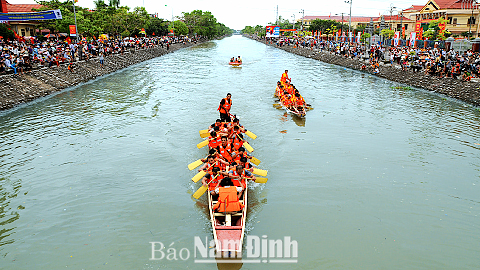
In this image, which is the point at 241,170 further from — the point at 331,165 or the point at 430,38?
the point at 430,38

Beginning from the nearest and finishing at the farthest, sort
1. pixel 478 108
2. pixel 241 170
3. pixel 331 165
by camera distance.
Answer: pixel 241 170 < pixel 331 165 < pixel 478 108

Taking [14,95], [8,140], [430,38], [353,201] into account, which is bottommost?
[353,201]

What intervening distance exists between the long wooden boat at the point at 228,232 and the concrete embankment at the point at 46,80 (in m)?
17.5

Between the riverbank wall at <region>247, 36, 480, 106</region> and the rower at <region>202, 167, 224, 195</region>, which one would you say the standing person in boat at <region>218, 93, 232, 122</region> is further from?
the riverbank wall at <region>247, 36, 480, 106</region>

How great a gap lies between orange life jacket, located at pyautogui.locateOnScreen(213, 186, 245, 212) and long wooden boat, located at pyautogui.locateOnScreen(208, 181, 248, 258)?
0.36 feet

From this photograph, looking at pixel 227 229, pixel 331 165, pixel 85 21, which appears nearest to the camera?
pixel 227 229

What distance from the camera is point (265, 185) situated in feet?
37.2

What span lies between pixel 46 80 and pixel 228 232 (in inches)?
911

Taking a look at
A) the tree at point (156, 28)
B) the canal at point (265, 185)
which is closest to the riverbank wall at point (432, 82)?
the canal at point (265, 185)

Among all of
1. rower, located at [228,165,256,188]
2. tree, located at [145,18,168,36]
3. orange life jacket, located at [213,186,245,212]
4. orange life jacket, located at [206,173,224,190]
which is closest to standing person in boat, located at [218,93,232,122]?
orange life jacket, located at [206,173,224,190]

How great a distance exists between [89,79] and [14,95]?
1012cm

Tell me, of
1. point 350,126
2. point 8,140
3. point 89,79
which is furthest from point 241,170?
point 89,79

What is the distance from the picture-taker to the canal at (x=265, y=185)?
328 inches

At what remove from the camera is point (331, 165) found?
42.6ft
